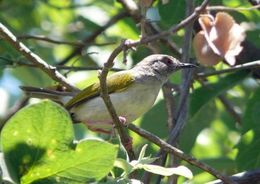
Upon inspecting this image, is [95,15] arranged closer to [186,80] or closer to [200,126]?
[200,126]

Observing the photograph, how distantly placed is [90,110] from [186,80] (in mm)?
716

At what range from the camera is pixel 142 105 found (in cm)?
465

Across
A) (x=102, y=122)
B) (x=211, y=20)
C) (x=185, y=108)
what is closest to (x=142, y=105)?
(x=102, y=122)

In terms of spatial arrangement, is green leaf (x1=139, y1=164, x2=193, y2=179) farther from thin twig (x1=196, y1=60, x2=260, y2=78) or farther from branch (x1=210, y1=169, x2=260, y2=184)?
thin twig (x1=196, y1=60, x2=260, y2=78)

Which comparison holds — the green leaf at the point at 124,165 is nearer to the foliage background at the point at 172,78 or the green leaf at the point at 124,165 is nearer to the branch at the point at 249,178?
the branch at the point at 249,178

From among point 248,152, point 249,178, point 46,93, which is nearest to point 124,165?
point 249,178

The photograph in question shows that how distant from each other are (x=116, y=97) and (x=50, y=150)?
258 centimetres

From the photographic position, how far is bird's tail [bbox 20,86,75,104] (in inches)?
178

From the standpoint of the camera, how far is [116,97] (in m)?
4.72

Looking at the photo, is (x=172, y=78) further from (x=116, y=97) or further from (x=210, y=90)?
(x=116, y=97)

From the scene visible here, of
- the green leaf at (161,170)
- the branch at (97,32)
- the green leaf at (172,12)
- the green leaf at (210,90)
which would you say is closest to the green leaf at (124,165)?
the green leaf at (161,170)

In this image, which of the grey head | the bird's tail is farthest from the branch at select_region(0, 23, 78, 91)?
the grey head

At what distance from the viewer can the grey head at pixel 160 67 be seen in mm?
5078

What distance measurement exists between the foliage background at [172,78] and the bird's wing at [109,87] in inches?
8.1
